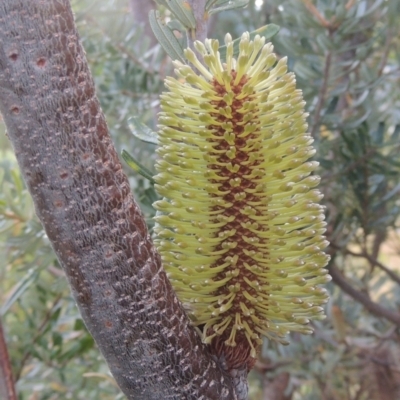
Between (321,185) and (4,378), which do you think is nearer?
(4,378)

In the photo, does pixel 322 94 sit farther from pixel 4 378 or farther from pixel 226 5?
pixel 4 378

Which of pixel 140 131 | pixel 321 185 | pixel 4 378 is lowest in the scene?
pixel 321 185

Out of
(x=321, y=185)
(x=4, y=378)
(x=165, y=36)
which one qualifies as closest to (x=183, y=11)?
(x=165, y=36)

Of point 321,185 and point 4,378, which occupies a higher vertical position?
point 4,378

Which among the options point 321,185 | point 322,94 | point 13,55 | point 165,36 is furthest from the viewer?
point 321,185

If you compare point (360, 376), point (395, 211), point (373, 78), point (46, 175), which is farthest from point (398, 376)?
point (46, 175)

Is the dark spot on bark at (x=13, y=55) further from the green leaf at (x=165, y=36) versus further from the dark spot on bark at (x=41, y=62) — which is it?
the green leaf at (x=165, y=36)
